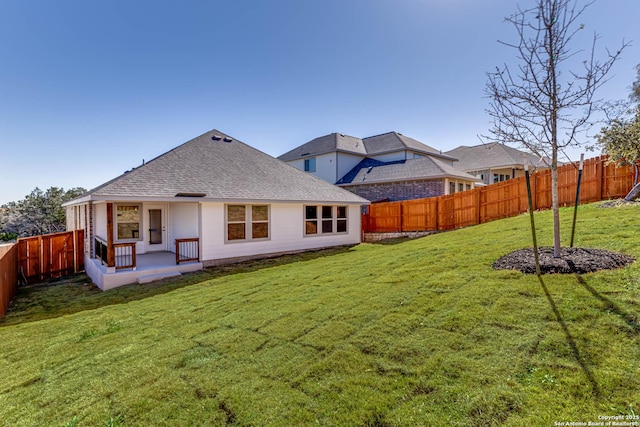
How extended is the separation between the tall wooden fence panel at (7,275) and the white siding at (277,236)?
5166 mm

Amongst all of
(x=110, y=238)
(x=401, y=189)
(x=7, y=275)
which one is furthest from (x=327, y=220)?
(x=7, y=275)

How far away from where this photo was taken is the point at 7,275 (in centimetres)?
859

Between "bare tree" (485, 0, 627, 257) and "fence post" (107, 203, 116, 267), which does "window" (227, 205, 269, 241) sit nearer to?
"fence post" (107, 203, 116, 267)

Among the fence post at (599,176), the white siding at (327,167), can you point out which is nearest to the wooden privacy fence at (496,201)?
the fence post at (599,176)

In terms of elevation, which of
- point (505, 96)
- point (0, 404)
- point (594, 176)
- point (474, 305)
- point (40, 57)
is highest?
point (40, 57)

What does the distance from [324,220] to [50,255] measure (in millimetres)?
11733

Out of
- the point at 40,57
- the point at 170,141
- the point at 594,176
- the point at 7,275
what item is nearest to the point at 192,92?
the point at 170,141

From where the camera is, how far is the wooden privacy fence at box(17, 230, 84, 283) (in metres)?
11.1

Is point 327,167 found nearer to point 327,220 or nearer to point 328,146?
point 328,146

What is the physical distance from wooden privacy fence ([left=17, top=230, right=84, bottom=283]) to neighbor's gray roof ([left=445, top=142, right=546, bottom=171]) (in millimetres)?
29520

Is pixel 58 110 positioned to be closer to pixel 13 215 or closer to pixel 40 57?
pixel 40 57

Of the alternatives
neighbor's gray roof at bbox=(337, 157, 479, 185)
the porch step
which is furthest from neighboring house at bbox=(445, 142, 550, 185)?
the porch step

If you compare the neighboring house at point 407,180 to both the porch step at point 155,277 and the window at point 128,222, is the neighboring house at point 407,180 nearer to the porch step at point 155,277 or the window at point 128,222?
the window at point 128,222

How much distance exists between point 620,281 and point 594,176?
1052cm
